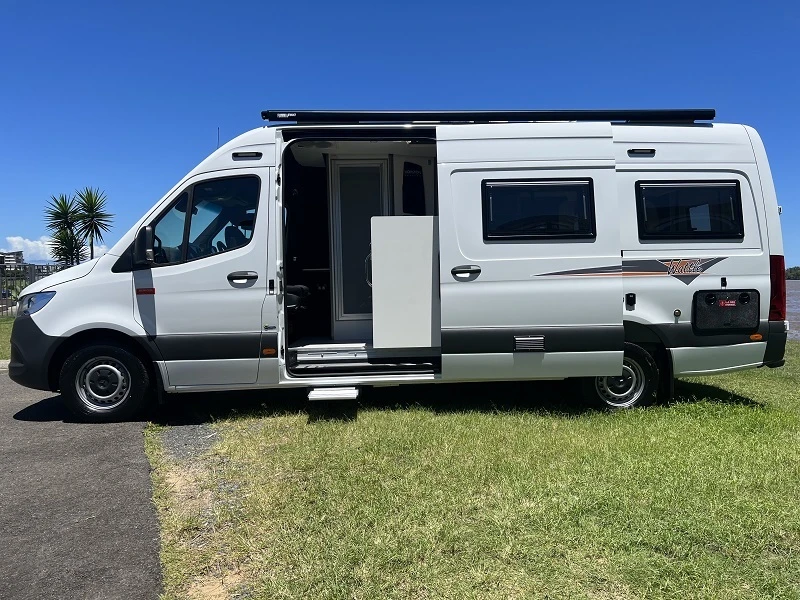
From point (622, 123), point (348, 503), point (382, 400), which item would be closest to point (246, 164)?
point (382, 400)

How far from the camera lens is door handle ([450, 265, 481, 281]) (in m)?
5.22

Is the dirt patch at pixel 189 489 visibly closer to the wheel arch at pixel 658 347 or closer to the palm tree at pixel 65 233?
the wheel arch at pixel 658 347

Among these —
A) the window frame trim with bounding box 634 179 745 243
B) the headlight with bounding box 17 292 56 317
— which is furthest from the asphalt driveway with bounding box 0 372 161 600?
the window frame trim with bounding box 634 179 745 243

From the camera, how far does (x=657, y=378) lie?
18.3 feet

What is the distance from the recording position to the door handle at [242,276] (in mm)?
5191

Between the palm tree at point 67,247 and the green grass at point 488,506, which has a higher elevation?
the palm tree at point 67,247

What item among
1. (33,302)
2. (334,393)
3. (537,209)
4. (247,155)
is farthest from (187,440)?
(537,209)

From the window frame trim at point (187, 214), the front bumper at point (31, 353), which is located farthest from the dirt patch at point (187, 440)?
the window frame trim at point (187, 214)

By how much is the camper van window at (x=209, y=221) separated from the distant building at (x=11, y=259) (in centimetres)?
1859

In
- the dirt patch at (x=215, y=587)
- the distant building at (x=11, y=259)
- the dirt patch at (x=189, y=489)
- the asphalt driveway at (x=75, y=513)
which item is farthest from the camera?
the distant building at (x=11, y=259)

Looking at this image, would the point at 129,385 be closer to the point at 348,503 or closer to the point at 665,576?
the point at 348,503

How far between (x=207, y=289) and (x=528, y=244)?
303cm

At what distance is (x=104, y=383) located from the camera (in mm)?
5383

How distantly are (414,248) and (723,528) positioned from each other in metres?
3.37
